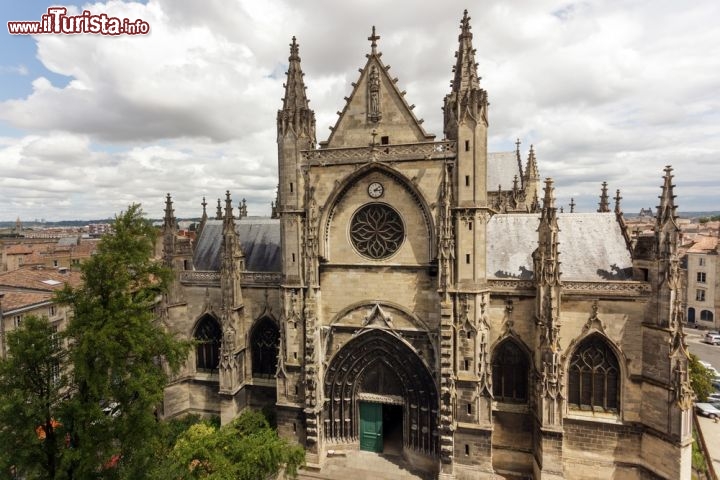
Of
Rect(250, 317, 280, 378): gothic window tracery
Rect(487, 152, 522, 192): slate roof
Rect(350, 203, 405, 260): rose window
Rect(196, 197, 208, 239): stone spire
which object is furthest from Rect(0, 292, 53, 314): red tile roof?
Rect(487, 152, 522, 192): slate roof

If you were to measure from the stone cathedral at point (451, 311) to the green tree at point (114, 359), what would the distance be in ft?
33.0

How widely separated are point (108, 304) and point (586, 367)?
2356 cm

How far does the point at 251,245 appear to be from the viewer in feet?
94.9

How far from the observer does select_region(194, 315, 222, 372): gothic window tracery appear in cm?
2708

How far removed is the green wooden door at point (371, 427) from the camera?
23562 millimetres

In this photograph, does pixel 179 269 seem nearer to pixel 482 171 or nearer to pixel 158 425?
pixel 158 425

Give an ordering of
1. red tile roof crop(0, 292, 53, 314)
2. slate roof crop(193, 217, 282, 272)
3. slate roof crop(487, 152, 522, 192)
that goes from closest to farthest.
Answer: slate roof crop(193, 217, 282, 272) < red tile roof crop(0, 292, 53, 314) < slate roof crop(487, 152, 522, 192)

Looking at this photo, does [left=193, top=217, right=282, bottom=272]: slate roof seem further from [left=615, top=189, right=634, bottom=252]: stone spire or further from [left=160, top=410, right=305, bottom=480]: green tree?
[left=615, top=189, right=634, bottom=252]: stone spire

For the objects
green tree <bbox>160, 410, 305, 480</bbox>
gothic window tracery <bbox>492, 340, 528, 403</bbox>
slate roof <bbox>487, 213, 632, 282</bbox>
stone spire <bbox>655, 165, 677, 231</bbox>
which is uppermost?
stone spire <bbox>655, 165, 677, 231</bbox>

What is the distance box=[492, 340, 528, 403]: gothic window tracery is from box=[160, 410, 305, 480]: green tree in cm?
1192

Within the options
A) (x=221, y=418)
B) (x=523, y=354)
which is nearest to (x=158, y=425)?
(x=221, y=418)

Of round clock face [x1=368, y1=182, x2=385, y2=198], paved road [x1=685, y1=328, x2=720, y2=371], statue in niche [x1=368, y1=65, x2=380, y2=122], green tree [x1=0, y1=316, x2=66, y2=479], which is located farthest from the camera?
paved road [x1=685, y1=328, x2=720, y2=371]

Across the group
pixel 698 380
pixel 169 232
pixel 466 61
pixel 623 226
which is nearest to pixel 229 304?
pixel 169 232

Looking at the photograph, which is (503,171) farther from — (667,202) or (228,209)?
(228,209)
